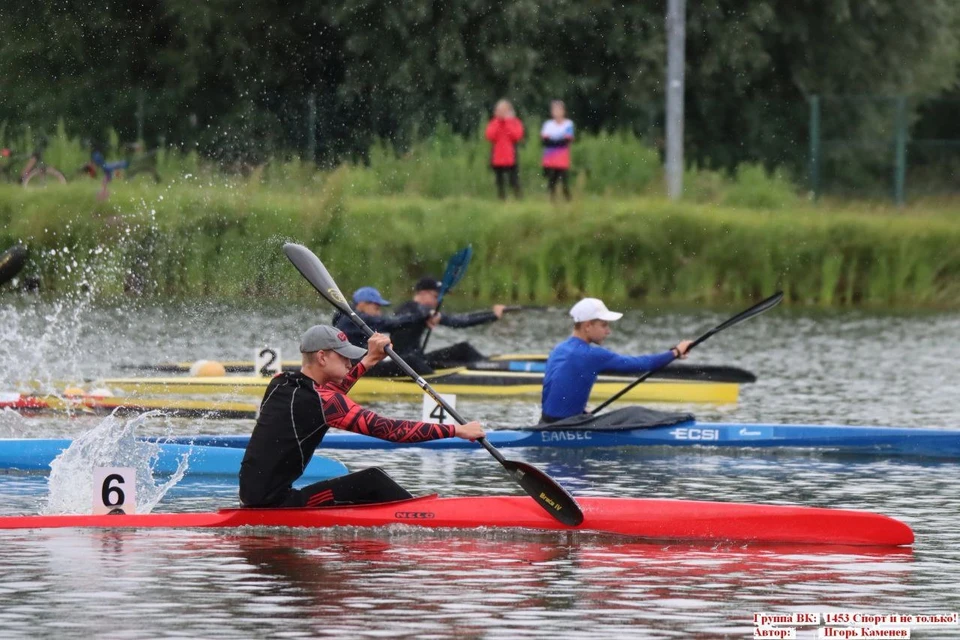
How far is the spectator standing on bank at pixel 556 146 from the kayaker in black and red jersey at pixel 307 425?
74.5 feet

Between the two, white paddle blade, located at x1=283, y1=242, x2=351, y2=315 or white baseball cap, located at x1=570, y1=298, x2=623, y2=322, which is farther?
white baseball cap, located at x1=570, y1=298, x2=623, y2=322

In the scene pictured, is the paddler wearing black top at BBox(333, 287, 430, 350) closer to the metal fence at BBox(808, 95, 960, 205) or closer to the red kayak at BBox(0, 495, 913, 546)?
the red kayak at BBox(0, 495, 913, 546)

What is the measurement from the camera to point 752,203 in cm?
3659

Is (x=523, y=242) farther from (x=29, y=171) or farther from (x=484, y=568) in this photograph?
(x=484, y=568)

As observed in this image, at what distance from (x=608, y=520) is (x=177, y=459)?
164 inches

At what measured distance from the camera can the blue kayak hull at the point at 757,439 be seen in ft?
55.1

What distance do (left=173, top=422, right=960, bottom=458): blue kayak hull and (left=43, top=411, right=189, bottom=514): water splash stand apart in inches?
84.3

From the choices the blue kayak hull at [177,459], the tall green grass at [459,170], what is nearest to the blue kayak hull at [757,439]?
the blue kayak hull at [177,459]

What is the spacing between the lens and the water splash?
13.9 metres

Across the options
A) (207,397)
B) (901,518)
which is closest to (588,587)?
(901,518)

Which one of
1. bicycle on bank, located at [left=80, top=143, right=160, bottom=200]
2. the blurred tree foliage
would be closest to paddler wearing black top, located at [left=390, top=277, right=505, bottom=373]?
bicycle on bank, located at [left=80, top=143, right=160, bottom=200]

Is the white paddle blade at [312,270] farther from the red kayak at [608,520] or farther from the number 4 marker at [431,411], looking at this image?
the red kayak at [608,520]

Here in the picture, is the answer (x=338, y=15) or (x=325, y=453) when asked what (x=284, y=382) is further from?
(x=338, y=15)

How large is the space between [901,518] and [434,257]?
64.5 feet
